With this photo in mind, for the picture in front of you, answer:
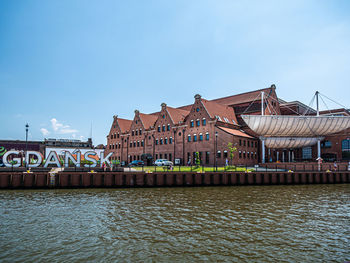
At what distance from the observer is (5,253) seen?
39.3ft

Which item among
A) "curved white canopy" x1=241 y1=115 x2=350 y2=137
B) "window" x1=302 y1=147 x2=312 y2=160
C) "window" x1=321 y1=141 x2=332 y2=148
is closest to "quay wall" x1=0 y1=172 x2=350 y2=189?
"curved white canopy" x1=241 y1=115 x2=350 y2=137

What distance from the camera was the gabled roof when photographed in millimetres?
64562

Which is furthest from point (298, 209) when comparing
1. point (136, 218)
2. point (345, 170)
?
point (345, 170)

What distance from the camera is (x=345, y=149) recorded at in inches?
2494

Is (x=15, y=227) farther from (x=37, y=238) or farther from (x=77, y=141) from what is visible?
(x=77, y=141)

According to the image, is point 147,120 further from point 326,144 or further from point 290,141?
point 326,144

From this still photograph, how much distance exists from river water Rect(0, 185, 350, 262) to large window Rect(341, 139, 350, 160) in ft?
147

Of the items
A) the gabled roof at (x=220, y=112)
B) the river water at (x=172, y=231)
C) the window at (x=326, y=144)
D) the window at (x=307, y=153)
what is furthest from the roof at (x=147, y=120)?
the river water at (x=172, y=231)

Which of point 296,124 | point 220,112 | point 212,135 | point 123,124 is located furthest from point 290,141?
point 123,124

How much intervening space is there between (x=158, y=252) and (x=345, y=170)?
44713 millimetres

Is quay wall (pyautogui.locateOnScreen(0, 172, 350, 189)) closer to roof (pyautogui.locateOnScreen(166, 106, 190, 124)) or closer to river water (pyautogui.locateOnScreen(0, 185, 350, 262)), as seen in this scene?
river water (pyautogui.locateOnScreen(0, 185, 350, 262))

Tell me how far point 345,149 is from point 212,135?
1214 inches

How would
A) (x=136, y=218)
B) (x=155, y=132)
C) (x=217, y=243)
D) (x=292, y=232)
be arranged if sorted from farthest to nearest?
(x=155, y=132) → (x=136, y=218) → (x=292, y=232) → (x=217, y=243)

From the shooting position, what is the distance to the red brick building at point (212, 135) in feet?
202
